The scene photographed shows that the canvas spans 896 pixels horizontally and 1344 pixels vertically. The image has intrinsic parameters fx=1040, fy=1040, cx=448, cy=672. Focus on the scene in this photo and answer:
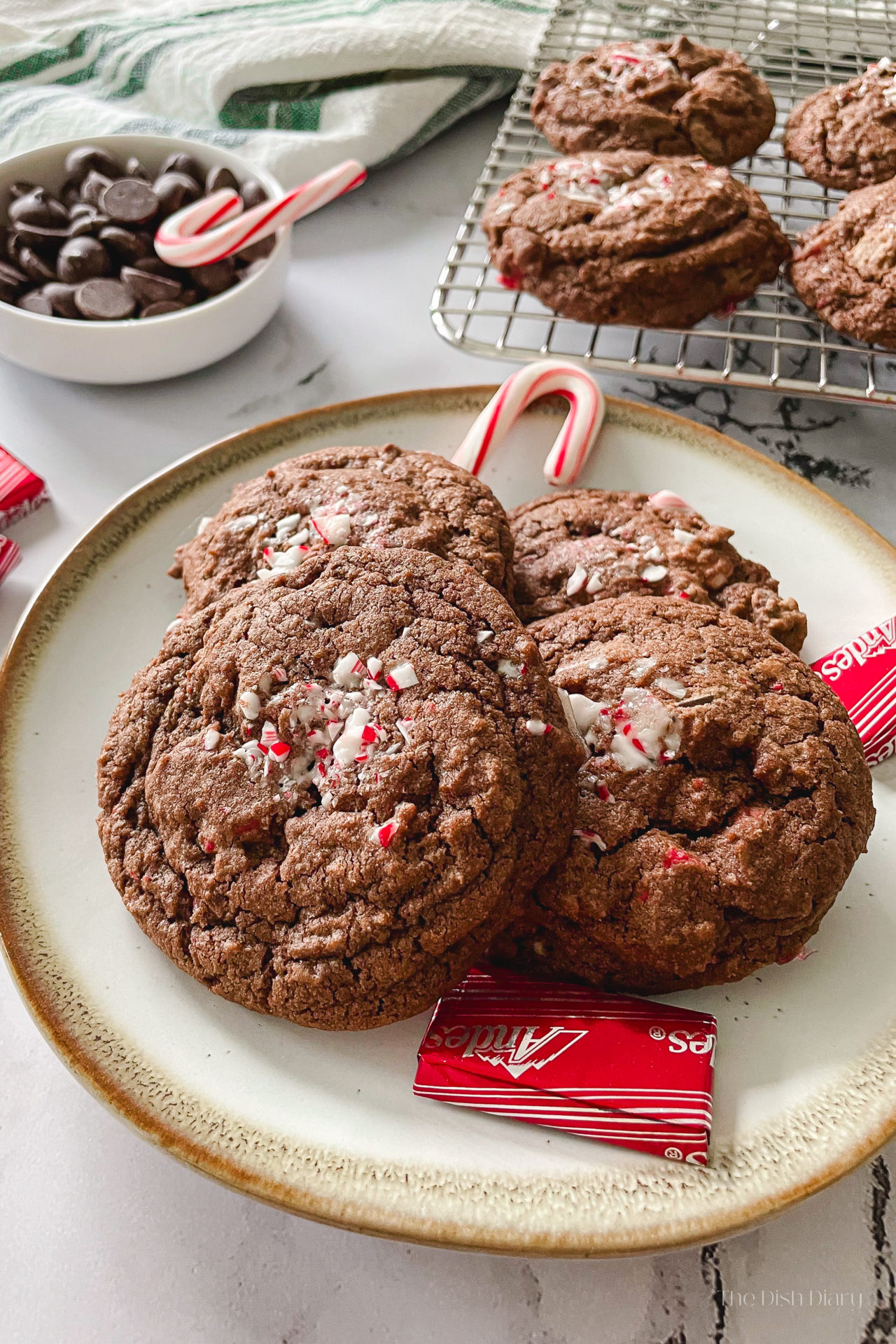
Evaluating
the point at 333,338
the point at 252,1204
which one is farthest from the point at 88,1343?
the point at 333,338

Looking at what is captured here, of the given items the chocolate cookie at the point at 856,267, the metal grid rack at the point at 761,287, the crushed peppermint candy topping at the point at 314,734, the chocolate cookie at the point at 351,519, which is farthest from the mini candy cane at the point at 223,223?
the crushed peppermint candy topping at the point at 314,734

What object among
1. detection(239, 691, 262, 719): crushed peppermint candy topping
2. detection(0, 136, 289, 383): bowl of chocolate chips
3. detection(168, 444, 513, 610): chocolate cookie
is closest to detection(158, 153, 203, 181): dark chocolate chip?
detection(0, 136, 289, 383): bowl of chocolate chips

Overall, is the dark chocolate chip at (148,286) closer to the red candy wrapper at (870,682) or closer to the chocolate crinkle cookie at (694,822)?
the chocolate crinkle cookie at (694,822)

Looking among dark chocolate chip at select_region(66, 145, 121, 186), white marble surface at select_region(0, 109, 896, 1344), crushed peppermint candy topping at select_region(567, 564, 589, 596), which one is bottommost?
white marble surface at select_region(0, 109, 896, 1344)

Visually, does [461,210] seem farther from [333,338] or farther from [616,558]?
[616,558]

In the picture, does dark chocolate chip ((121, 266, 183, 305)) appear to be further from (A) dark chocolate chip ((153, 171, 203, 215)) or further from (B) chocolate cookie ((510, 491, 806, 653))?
(B) chocolate cookie ((510, 491, 806, 653))

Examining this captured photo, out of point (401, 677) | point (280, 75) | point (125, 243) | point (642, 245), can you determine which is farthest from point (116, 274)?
point (401, 677)

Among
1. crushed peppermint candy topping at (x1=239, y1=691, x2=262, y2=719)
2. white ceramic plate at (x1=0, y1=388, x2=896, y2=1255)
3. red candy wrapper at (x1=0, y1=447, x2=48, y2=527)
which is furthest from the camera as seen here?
red candy wrapper at (x1=0, y1=447, x2=48, y2=527)
